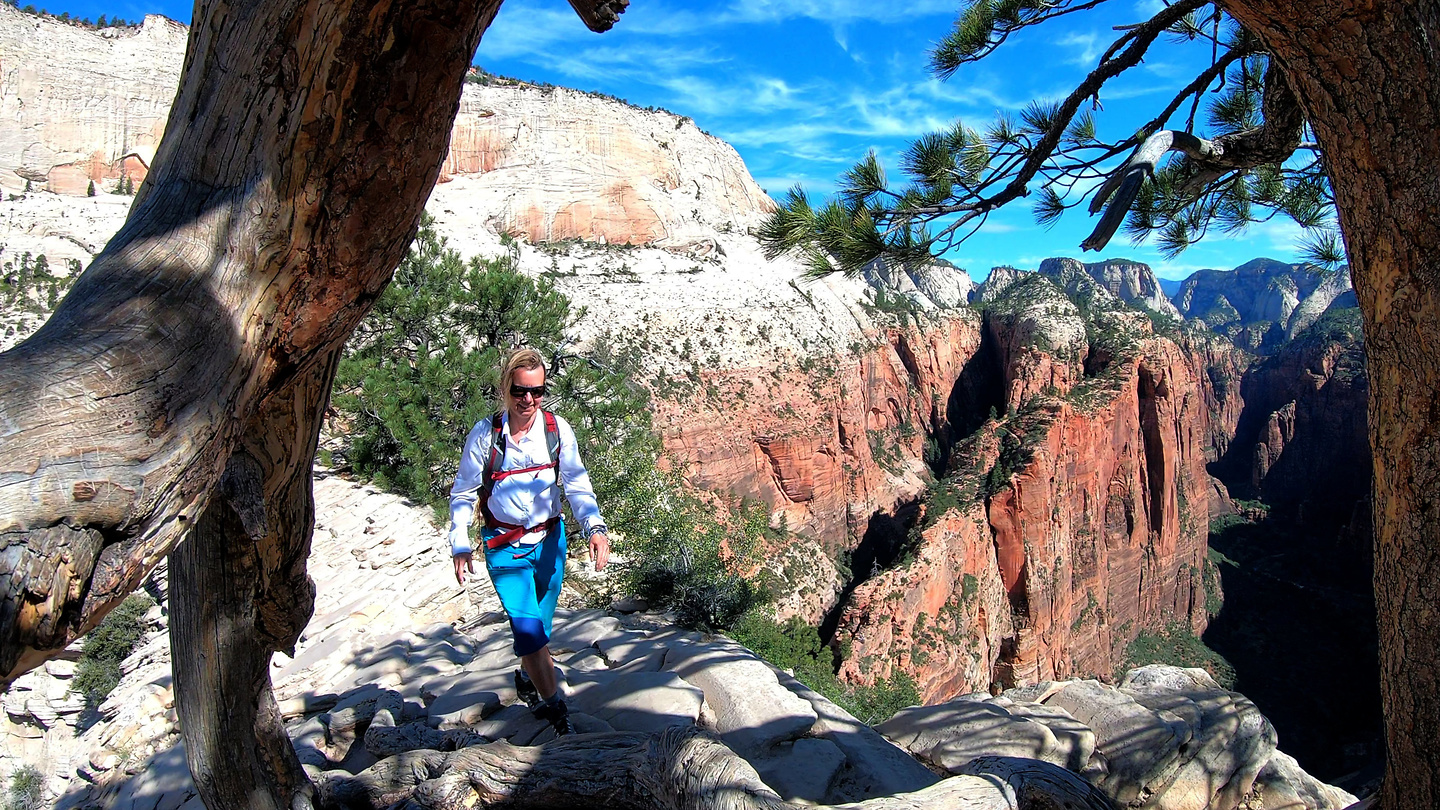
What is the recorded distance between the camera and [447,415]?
308 inches

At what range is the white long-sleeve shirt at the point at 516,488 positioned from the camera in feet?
9.19

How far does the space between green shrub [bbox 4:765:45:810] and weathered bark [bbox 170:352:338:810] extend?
2672mm

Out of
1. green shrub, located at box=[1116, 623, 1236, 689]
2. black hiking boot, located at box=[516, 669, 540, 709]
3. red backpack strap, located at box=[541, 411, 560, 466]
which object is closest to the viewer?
red backpack strap, located at box=[541, 411, 560, 466]

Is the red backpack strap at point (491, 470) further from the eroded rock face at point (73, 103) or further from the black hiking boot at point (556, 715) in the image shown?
the eroded rock face at point (73, 103)

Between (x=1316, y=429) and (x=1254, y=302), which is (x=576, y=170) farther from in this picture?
(x=1254, y=302)

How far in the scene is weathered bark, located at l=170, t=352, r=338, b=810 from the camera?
1653mm

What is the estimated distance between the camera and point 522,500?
2809 mm

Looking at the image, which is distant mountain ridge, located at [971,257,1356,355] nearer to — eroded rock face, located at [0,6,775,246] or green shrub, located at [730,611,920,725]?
eroded rock face, located at [0,6,775,246]

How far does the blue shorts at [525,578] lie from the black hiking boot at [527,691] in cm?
36

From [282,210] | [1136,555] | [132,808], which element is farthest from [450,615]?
[1136,555]

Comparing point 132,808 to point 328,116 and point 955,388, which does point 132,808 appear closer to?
point 328,116

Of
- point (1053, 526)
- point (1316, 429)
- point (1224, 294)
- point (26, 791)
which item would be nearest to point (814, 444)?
point (1053, 526)

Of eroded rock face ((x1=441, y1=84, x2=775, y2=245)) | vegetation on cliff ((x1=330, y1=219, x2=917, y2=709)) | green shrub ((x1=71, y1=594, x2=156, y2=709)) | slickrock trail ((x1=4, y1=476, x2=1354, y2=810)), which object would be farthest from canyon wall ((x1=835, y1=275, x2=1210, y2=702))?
eroded rock face ((x1=441, y1=84, x2=775, y2=245))

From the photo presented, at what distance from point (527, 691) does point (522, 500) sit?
983mm
